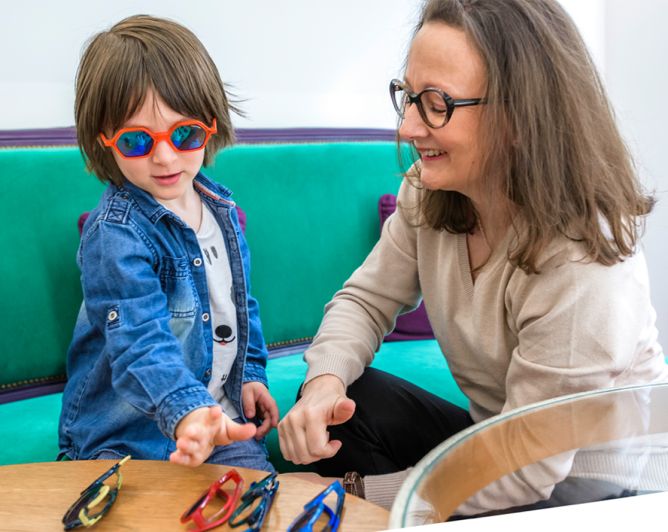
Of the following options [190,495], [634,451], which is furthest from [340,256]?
[634,451]

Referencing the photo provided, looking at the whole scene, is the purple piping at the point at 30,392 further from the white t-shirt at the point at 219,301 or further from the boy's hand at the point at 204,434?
the boy's hand at the point at 204,434

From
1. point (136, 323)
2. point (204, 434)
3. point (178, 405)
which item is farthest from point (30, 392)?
point (204, 434)

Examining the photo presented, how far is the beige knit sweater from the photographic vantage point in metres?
1.17

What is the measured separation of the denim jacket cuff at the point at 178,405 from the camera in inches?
42.1

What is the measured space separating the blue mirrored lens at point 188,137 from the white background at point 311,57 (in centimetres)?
64

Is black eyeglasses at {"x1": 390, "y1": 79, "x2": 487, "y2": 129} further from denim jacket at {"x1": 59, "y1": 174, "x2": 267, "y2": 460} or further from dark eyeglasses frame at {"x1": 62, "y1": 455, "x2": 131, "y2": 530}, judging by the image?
dark eyeglasses frame at {"x1": 62, "y1": 455, "x2": 131, "y2": 530}

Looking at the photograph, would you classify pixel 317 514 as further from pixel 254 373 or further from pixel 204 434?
pixel 254 373

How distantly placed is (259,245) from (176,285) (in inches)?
31.5

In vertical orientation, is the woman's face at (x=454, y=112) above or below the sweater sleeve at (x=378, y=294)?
above

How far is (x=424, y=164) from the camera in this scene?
4.28 ft

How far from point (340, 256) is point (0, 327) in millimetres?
875

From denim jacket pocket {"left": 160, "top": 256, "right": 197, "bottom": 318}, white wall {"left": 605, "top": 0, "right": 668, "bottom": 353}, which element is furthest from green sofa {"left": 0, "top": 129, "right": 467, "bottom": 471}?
white wall {"left": 605, "top": 0, "right": 668, "bottom": 353}

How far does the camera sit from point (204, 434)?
0.98 metres

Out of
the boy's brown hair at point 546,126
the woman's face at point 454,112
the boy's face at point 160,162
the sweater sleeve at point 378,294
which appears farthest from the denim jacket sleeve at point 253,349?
the boy's brown hair at point 546,126
